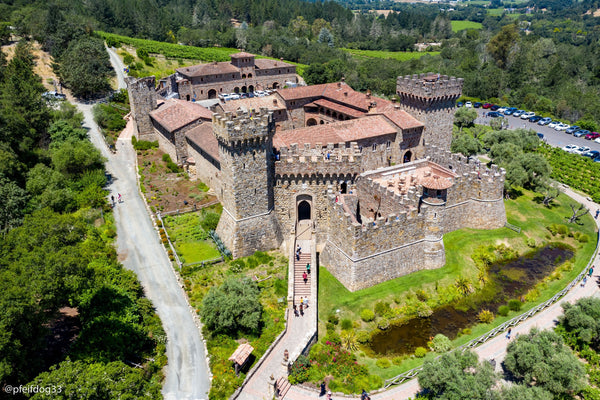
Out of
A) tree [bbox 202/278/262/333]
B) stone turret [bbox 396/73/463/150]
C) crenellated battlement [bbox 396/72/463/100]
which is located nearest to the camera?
tree [bbox 202/278/262/333]


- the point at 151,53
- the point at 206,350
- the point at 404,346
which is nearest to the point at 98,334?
the point at 206,350

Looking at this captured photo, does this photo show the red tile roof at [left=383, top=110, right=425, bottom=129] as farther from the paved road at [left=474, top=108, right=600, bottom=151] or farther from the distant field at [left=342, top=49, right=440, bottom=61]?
the distant field at [left=342, top=49, right=440, bottom=61]

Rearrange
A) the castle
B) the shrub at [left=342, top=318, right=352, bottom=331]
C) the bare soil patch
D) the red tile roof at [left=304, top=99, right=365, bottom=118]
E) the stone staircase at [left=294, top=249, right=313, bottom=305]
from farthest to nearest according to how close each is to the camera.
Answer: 1. the red tile roof at [left=304, top=99, right=365, bottom=118]
2. the bare soil patch
3. the castle
4. the stone staircase at [left=294, top=249, right=313, bottom=305]
5. the shrub at [left=342, top=318, right=352, bottom=331]

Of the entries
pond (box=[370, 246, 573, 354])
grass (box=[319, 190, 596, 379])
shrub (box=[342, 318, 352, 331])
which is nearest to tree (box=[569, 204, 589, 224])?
grass (box=[319, 190, 596, 379])

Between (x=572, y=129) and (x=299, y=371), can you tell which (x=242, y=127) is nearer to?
(x=299, y=371)

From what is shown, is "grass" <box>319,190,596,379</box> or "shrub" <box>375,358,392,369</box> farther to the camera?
"grass" <box>319,190,596,379</box>

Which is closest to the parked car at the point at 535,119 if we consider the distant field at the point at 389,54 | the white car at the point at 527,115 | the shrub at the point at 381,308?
the white car at the point at 527,115
